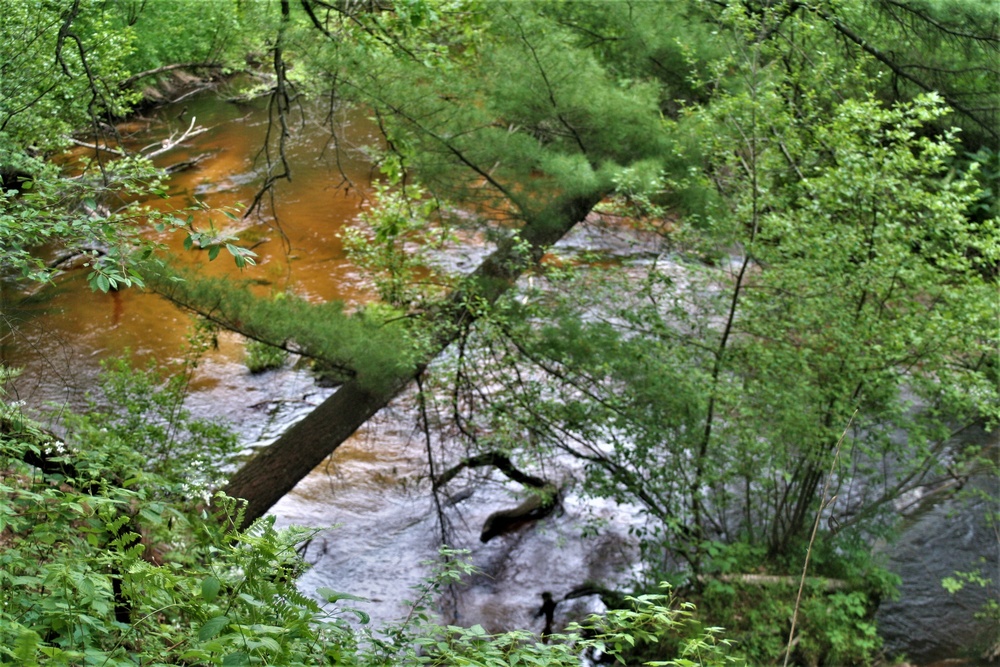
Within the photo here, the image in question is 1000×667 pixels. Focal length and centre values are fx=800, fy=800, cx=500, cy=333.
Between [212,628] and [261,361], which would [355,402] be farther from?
[212,628]

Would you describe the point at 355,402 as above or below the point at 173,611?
above

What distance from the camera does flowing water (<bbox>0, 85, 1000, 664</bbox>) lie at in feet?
17.7

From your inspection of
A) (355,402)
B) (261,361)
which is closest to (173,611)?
(355,402)

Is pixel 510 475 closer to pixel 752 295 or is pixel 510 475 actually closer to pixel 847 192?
pixel 752 295

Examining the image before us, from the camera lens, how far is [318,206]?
34.8 ft

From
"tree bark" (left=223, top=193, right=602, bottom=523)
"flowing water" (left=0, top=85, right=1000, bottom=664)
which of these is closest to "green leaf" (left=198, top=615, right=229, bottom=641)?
"flowing water" (left=0, top=85, right=1000, bottom=664)

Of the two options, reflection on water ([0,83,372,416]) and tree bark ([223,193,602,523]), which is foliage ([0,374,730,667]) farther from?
tree bark ([223,193,602,523])

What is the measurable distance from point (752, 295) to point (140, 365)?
5401 millimetres

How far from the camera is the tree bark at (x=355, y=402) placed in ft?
16.1

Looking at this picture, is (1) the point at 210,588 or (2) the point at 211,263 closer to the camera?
(1) the point at 210,588

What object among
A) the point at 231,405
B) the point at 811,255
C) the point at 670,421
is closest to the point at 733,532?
the point at 670,421

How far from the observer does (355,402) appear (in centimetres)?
542

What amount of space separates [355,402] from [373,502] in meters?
1.37

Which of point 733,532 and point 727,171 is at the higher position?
point 727,171
